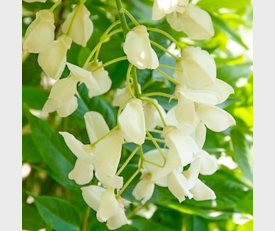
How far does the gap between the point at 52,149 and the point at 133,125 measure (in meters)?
0.19

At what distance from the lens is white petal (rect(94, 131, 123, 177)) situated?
0.42 m

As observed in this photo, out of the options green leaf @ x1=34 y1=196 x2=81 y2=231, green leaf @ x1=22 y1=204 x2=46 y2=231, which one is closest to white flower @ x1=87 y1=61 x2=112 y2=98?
green leaf @ x1=34 y1=196 x2=81 y2=231

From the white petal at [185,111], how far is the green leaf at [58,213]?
0.19 meters

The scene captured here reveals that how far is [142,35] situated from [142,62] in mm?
26

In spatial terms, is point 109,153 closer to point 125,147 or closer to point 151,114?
point 151,114

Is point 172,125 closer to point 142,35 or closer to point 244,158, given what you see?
point 142,35

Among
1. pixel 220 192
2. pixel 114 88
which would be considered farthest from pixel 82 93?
pixel 220 192

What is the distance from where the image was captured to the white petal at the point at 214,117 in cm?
44

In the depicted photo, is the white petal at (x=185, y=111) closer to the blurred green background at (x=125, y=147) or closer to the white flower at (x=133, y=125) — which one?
the white flower at (x=133, y=125)

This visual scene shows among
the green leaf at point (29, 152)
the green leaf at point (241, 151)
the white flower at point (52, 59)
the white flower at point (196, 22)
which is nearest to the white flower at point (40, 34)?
the white flower at point (52, 59)

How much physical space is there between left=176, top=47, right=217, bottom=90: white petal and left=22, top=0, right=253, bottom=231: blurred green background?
156 millimetres

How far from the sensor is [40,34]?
1.47 feet

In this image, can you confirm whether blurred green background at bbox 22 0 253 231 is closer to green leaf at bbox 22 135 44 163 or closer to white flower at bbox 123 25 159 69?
green leaf at bbox 22 135 44 163

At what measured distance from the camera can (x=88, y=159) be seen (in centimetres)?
46
